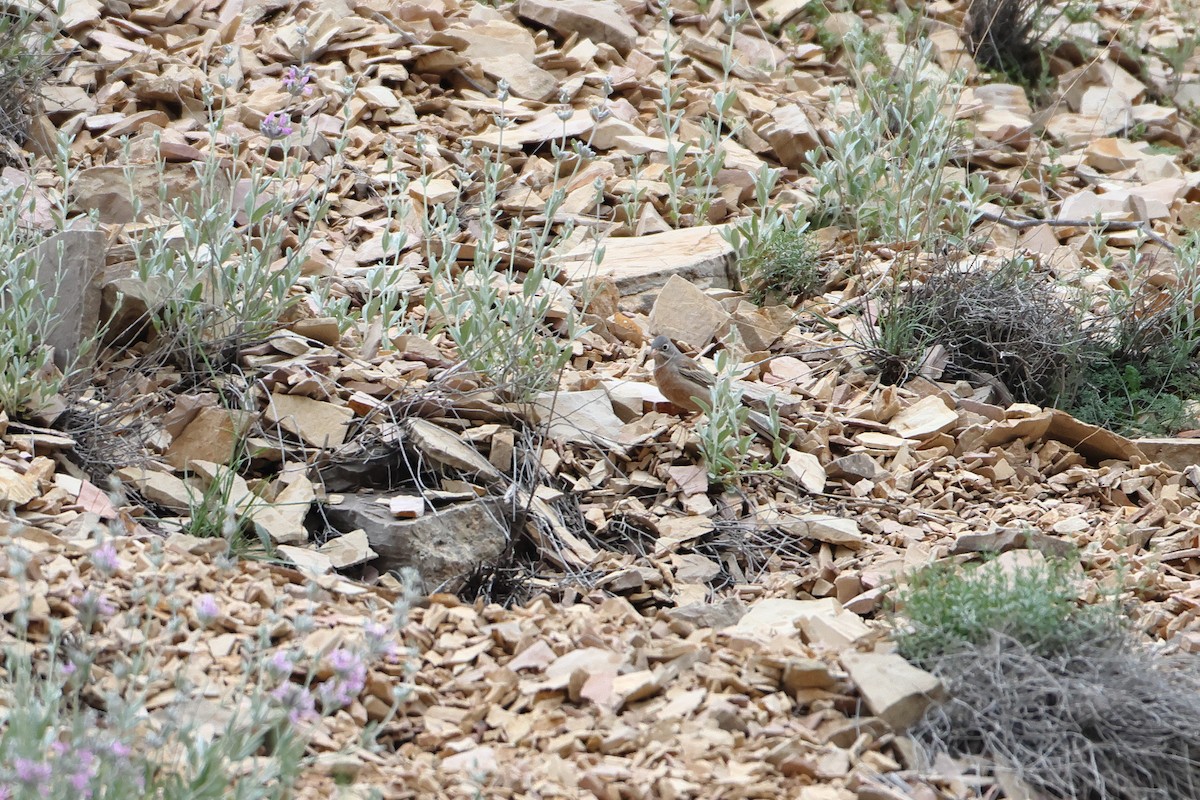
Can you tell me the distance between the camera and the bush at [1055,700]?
2469 mm

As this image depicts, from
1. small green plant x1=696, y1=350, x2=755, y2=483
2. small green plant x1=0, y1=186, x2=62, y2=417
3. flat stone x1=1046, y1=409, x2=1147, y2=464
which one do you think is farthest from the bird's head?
small green plant x1=0, y1=186, x2=62, y2=417

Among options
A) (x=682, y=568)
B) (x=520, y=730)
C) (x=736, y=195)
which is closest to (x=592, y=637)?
(x=520, y=730)

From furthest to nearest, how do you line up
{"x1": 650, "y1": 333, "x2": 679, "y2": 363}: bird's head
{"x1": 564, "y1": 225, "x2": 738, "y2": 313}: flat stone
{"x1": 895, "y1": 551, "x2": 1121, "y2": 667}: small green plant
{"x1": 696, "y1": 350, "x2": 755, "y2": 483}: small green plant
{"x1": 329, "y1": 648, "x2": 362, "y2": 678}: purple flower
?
{"x1": 564, "y1": 225, "x2": 738, "y2": 313}: flat stone → {"x1": 650, "y1": 333, "x2": 679, "y2": 363}: bird's head → {"x1": 696, "y1": 350, "x2": 755, "y2": 483}: small green plant → {"x1": 895, "y1": 551, "x2": 1121, "y2": 667}: small green plant → {"x1": 329, "y1": 648, "x2": 362, "y2": 678}: purple flower

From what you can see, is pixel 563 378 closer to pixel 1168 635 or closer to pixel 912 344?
pixel 912 344

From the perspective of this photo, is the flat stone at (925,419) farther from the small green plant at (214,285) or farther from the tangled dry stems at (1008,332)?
the small green plant at (214,285)

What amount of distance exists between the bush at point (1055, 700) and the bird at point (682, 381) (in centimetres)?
149

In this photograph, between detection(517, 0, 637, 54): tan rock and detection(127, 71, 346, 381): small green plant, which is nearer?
detection(127, 71, 346, 381): small green plant

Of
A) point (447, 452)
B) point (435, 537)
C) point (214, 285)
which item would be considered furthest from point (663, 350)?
point (214, 285)

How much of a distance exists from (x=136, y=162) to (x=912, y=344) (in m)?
3.06

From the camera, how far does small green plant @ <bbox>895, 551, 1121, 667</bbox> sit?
267 centimetres

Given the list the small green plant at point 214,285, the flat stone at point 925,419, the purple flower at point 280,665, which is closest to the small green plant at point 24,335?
the small green plant at point 214,285

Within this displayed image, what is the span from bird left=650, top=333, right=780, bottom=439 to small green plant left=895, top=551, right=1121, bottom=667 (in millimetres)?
1382

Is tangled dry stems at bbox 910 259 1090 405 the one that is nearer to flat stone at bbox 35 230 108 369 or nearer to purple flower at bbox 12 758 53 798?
flat stone at bbox 35 230 108 369

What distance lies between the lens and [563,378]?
445cm
